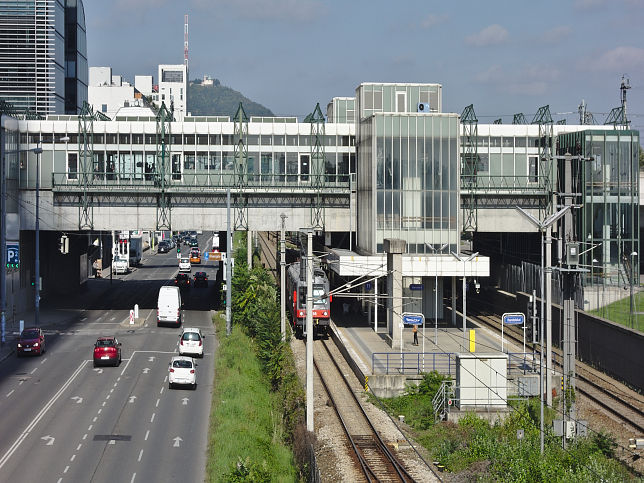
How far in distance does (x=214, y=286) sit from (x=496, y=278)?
31.6 m

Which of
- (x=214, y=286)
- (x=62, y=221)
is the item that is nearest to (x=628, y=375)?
(x=62, y=221)

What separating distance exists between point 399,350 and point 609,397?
12115 mm

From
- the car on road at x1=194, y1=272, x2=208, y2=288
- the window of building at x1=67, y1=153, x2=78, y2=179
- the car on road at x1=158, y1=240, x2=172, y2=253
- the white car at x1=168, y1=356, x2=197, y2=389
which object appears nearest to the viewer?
the white car at x1=168, y1=356, x2=197, y2=389

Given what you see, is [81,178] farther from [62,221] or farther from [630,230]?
[630,230]

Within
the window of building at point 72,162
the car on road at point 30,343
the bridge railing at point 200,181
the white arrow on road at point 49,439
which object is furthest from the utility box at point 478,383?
the window of building at point 72,162

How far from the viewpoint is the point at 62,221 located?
62.9m

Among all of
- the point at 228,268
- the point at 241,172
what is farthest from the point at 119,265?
the point at 228,268

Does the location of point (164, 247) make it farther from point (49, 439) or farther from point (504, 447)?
point (504, 447)

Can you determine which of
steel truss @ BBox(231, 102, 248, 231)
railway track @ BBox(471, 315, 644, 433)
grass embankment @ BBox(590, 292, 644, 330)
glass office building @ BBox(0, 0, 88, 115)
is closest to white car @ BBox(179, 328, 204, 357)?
steel truss @ BBox(231, 102, 248, 231)

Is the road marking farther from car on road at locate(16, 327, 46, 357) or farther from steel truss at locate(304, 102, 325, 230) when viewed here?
steel truss at locate(304, 102, 325, 230)

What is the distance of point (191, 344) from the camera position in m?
48.8

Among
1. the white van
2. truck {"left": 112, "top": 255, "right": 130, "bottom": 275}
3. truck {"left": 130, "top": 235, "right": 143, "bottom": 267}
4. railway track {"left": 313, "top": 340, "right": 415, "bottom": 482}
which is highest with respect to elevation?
truck {"left": 130, "top": 235, "right": 143, "bottom": 267}

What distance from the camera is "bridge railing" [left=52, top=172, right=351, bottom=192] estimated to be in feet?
207

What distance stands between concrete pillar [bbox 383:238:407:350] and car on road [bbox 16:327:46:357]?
823 inches
